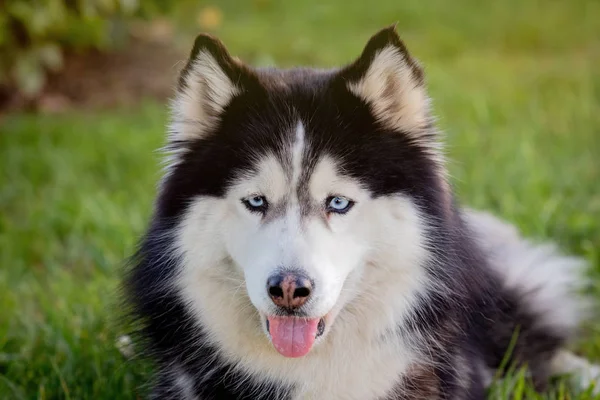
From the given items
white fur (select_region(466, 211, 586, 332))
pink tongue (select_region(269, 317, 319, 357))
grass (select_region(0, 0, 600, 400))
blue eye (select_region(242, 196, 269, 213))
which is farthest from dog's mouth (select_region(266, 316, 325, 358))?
white fur (select_region(466, 211, 586, 332))

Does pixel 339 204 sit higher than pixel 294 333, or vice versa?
pixel 339 204

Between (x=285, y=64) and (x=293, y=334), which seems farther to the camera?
(x=285, y=64)

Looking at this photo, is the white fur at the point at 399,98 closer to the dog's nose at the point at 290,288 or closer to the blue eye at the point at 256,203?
the blue eye at the point at 256,203

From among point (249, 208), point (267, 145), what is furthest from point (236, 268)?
point (267, 145)

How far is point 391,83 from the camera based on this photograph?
261cm

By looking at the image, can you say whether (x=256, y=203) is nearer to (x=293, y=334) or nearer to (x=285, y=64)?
(x=293, y=334)

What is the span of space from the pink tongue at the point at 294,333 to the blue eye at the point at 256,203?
37 centimetres

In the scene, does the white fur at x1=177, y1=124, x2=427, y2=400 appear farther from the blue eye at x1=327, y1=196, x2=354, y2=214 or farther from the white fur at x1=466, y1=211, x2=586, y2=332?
the white fur at x1=466, y1=211, x2=586, y2=332

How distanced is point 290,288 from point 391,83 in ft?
2.78

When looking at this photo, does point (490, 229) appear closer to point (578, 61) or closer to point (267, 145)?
point (267, 145)

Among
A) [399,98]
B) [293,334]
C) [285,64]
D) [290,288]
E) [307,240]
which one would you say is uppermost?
[285,64]

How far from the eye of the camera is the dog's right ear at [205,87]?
258 centimetres

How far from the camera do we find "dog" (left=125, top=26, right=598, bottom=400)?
246cm

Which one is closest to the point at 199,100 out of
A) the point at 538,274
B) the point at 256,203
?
the point at 256,203
